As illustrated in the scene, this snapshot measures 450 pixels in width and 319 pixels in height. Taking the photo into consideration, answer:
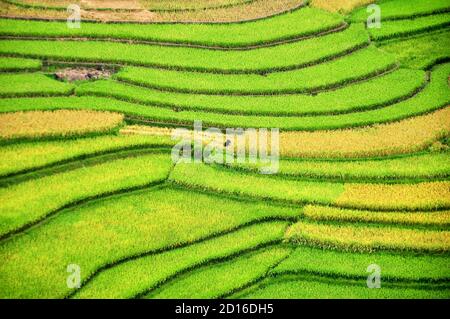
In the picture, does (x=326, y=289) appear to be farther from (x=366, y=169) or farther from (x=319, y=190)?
(x=366, y=169)

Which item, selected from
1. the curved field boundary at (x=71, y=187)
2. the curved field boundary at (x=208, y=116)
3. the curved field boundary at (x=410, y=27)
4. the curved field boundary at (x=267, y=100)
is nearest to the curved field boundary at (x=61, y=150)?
the curved field boundary at (x=71, y=187)

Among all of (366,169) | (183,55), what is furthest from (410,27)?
(366,169)

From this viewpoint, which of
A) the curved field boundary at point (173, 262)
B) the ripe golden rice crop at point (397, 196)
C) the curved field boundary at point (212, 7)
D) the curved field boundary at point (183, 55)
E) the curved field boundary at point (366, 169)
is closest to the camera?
the curved field boundary at point (173, 262)

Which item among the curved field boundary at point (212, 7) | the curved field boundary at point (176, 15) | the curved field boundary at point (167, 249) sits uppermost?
the curved field boundary at point (212, 7)

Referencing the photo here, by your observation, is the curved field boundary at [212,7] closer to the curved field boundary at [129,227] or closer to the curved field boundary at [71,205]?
the curved field boundary at [71,205]

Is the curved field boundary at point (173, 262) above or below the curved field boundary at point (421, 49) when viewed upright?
below

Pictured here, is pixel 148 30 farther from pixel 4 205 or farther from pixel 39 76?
pixel 4 205
